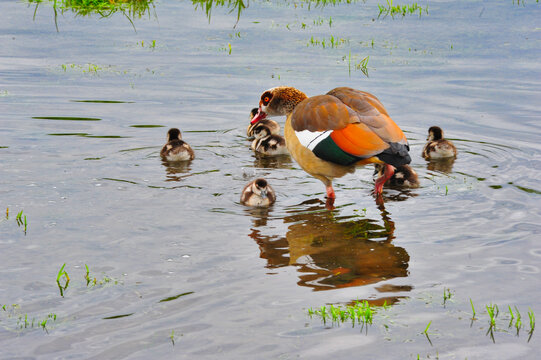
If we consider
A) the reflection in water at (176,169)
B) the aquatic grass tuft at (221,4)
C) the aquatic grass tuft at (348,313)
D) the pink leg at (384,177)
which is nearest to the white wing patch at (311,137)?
the pink leg at (384,177)

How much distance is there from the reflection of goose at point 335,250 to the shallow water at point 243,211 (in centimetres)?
3

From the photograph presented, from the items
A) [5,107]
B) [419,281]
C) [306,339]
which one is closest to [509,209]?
[419,281]

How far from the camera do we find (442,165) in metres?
10.1

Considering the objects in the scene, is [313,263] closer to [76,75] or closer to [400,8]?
[76,75]

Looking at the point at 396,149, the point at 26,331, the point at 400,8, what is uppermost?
the point at 400,8

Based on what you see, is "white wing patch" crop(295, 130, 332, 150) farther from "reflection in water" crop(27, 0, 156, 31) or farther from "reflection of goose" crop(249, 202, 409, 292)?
"reflection in water" crop(27, 0, 156, 31)

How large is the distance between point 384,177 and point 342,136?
0.95 metres

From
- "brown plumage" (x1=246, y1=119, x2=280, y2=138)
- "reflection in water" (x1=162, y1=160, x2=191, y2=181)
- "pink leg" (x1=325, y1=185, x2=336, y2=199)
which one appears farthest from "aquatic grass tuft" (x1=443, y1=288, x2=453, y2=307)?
"brown plumage" (x1=246, y1=119, x2=280, y2=138)

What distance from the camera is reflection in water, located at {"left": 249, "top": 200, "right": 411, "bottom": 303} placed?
6188mm

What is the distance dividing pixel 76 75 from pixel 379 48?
671cm

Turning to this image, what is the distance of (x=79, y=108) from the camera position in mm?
12805

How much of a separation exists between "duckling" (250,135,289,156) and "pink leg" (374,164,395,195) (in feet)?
8.15

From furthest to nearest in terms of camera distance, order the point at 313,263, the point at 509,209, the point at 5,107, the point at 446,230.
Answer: the point at 5,107, the point at 509,209, the point at 446,230, the point at 313,263

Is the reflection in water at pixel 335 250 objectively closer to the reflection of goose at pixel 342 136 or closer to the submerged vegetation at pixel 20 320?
the reflection of goose at pixel 342 136
